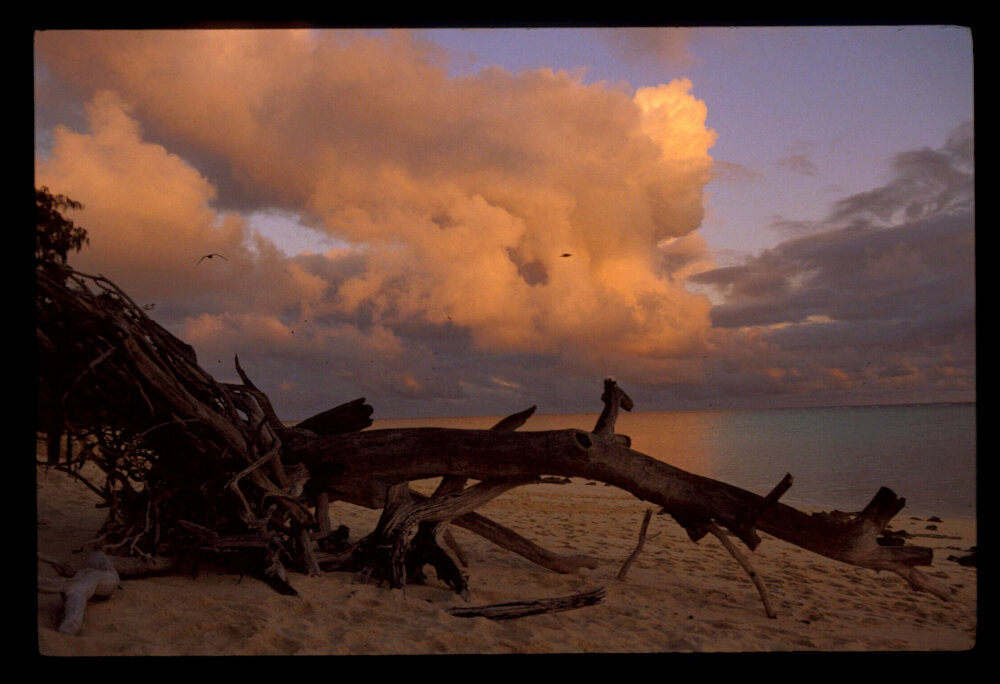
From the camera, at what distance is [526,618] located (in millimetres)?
4293

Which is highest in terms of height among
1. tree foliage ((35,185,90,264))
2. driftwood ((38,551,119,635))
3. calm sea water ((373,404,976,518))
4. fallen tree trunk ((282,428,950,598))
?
tree foliage ((35,185,90,264))

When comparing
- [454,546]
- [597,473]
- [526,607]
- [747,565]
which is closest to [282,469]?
[454,546]

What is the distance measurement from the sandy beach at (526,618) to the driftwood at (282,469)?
355 millimetres

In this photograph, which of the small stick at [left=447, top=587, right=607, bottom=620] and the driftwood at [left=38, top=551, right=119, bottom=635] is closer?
the driftwood at [left=38, top=551, right=119, bottom=635]

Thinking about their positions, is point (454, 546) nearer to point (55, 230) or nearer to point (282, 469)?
point (282, 469)

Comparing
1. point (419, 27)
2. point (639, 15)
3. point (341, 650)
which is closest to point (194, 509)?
point (341, 650)

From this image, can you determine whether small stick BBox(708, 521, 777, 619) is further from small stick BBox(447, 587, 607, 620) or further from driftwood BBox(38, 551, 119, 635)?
driftwood BBox(38, 551, 119, 635)

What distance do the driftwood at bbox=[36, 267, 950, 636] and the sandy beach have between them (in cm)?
35

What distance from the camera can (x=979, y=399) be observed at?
2.92 meters

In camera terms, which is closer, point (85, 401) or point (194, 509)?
point (85, 401)

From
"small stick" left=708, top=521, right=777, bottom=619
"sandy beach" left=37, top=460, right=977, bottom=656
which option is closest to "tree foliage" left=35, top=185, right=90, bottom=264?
"sandy beach" left=37, top=460, right=977, bottom=656

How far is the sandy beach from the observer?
351 centimetres

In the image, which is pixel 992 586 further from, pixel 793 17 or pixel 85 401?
pixel 85 401

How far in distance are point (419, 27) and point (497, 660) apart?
9.80 feet
